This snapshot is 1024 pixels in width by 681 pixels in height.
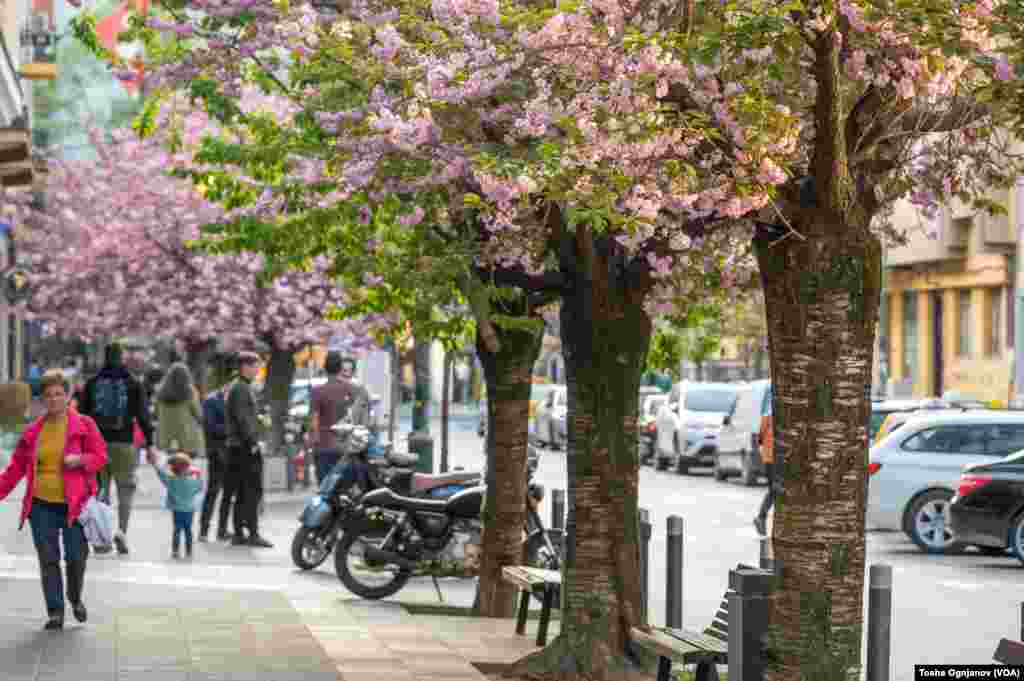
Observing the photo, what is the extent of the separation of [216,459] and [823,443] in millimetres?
14921

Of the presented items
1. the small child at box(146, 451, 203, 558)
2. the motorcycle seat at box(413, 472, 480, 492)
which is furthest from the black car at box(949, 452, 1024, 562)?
the small child at box(146, 451, 203, 558)

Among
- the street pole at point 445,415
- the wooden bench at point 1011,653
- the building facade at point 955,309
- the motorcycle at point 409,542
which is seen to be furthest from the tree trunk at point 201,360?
the wooden bench at point 1011,653

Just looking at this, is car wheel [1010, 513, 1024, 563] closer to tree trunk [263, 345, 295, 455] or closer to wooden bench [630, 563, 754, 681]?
wooden bench [630, 563, 754, 681]

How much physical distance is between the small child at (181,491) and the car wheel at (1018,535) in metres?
7.88

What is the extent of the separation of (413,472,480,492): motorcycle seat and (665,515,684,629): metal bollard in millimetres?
5586

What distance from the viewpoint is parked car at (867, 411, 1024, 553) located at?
2459 centimetres

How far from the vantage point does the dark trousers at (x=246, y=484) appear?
73.4 ft

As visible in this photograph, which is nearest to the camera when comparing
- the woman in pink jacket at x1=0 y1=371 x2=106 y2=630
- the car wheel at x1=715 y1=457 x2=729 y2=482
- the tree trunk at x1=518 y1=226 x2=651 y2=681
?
the tree trunk at x1=518 y1=226 x2=651 y2=681

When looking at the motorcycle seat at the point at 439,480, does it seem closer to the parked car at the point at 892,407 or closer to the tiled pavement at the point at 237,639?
the tiled pavement at the point at 237,639

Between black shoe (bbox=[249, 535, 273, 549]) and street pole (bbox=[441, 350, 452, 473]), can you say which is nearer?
black shoe (bbox=[249, 535, 273, 549])

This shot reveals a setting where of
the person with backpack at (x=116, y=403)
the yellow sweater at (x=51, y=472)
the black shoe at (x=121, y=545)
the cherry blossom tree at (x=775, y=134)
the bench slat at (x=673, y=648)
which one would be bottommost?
the black shoe at (x=121, y=545)

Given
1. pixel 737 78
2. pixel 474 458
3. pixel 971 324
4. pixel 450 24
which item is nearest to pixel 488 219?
pixel 450 24

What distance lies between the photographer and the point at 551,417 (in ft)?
190

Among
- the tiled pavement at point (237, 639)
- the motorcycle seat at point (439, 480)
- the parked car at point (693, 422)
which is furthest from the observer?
the parked car at point (693, 422)
